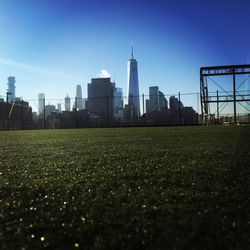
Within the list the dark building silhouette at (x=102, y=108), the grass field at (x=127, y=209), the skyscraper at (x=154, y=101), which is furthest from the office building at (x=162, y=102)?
the grass field at (x=127, y=209)

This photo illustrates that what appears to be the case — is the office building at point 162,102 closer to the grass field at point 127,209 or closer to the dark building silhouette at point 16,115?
the dark building silhouette at point 16,115

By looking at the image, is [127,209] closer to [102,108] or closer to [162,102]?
[102,108]

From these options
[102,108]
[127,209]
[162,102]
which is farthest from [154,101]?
[127,209]

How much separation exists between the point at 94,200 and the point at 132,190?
27cm

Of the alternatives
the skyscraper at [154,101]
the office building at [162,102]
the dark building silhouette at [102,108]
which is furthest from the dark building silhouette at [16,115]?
the office building at [162,102]

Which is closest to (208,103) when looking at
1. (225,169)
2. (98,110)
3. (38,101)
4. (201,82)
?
(201,82)

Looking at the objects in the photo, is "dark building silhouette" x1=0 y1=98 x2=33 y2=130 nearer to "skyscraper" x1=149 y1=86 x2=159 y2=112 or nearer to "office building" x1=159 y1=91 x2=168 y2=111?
"skyscraper" x1=149 y1=86 x2=159 y2=112

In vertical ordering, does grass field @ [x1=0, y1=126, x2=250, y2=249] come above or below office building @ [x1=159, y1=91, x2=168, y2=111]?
below

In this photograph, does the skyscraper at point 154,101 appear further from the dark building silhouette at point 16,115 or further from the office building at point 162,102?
the dark building silhouette at point 16,115

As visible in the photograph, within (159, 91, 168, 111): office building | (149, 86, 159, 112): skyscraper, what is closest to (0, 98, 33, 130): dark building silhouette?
(149, 86, 159, 112): skyscraper

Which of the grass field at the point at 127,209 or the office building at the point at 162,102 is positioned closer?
the grass field at the point at 127,209

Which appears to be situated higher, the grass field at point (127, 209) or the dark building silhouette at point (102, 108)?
the dark building silhouette at point (102, 108)

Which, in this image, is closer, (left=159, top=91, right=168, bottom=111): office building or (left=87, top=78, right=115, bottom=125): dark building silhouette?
(left=87, top=78, right=115, bottom=125): dark building silhouette

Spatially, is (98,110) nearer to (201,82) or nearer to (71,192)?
(201,82)
